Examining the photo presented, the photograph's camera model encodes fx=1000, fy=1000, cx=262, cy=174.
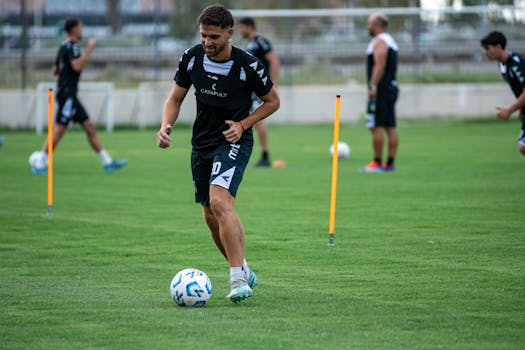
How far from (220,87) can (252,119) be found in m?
0.33

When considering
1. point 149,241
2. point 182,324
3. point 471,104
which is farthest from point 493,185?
→ point 471,104

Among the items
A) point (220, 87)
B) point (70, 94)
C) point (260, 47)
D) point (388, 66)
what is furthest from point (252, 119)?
point (70, 94)

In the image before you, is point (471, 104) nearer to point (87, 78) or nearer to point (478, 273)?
point (87, 78)

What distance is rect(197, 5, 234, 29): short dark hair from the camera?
7012mm

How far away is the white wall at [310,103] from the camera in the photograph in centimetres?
2664

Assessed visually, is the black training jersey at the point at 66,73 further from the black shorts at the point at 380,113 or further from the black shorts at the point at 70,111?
the black shorts at the point at 380,113

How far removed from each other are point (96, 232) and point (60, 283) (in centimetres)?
269

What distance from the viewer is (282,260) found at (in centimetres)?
883

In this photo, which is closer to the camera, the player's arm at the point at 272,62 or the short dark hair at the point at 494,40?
the short dark hair at the point at 494,40

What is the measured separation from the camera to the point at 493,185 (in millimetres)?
14156

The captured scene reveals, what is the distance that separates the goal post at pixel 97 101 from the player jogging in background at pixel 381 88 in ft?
37.5

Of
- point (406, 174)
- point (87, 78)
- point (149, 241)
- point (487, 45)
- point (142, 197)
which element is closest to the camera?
point (149, 241)

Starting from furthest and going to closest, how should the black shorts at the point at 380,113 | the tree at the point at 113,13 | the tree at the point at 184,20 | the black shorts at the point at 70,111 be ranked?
the tree at the point at 184,20 → the tree at the point at 113,13 → the black shorts at the point at 70,111 → the black shorts at the point at 380,113

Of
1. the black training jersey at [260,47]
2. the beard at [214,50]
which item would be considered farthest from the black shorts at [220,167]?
the black training jersey at [260,47]
